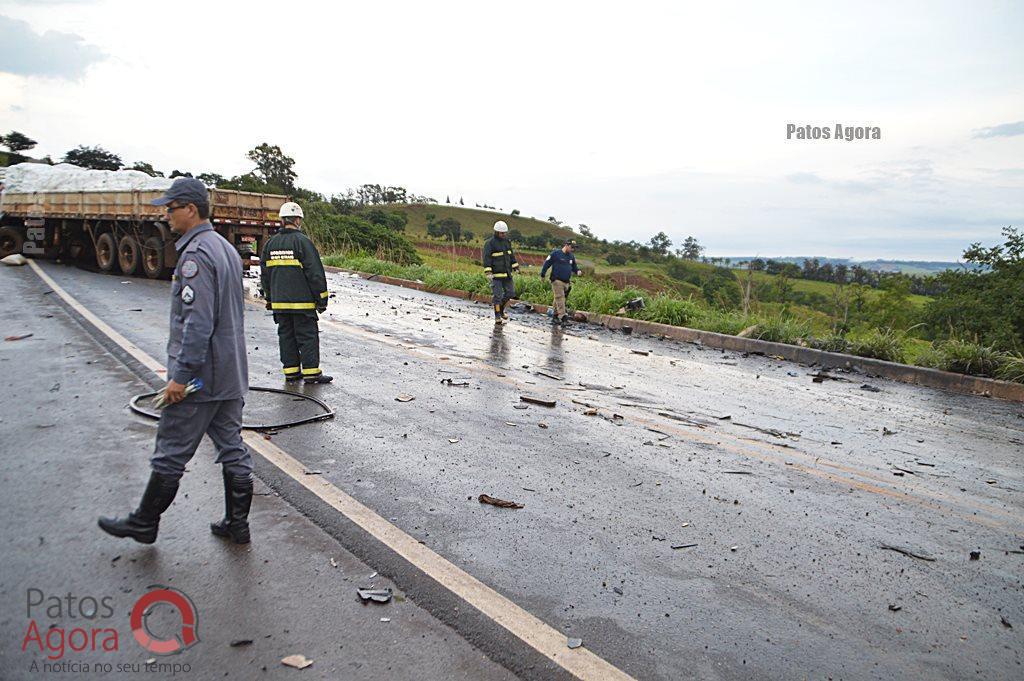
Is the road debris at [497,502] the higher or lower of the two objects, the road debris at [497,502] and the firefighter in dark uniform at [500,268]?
the lower

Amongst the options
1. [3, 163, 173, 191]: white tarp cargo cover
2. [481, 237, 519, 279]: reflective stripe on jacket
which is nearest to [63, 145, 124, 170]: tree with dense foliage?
[3, 163, 173, 191]: white tarp cargo cover

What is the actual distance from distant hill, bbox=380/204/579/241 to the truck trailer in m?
73.7

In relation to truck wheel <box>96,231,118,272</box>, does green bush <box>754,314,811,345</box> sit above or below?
below

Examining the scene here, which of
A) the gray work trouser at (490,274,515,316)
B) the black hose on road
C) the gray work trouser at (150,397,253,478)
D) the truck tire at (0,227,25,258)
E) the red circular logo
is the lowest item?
the red circular logo

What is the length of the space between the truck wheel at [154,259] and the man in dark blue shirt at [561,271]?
963 centimetres

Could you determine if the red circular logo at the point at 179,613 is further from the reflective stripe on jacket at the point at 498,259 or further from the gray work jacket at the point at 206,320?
the reflective stripe on jacket at the point at 498,259

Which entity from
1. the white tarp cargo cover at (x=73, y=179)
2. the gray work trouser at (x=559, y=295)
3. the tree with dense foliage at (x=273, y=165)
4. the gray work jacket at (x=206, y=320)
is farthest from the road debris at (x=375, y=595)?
the tree with dense foliage at (x=273, y=165)

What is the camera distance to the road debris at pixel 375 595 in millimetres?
3252

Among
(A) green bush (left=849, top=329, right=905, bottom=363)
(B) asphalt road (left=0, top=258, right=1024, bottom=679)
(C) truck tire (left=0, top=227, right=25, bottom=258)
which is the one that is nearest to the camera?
(B) asphalt road (left=0, top=258, right=1024, bottom=679)

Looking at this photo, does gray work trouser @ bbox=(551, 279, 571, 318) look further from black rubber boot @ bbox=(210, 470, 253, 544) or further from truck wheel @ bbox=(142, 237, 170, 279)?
black rubber boot @ bbox=(210, 470, 253, 544)

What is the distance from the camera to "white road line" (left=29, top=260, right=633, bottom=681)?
9.44 ft

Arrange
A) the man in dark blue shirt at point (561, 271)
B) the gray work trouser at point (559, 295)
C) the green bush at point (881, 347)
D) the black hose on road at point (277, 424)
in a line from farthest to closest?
the gray work trouser at point (559, 295) < the man in dark blue shirt at point (561, 271) < the green bush at point (881, 347) < the black hose on road at point (277, 424)

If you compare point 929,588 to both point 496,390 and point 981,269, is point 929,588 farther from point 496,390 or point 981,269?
point 981,269

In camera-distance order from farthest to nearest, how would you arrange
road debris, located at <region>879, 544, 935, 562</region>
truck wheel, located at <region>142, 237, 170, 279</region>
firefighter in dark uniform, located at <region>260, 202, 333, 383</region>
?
1. truck wheel, located at <region>142, 237, 170, 279</region>
2. firefighter in dark uniform, located at <region>260, 202, 333, 383</region>
3. road debris, located at <region>879, 544, 935, 562</region>
